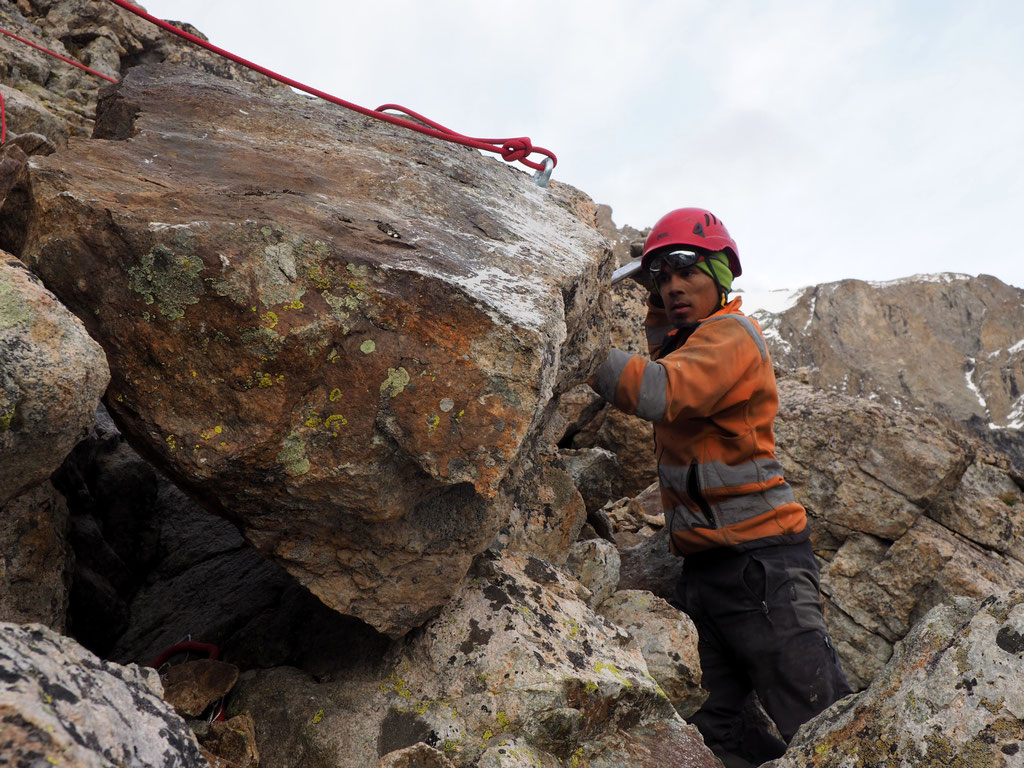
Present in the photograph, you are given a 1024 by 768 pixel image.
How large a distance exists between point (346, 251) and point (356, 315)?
299 millimetres

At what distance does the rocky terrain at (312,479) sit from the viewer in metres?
2.55

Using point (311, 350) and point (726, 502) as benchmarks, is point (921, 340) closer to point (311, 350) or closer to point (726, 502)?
point (726, 502)

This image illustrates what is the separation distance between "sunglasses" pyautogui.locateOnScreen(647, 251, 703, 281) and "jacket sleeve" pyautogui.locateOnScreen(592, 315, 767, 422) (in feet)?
2.56

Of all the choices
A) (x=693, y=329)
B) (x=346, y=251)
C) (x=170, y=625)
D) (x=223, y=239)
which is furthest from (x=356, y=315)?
(x=693, y=329)

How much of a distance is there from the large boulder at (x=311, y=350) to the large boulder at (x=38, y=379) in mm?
405

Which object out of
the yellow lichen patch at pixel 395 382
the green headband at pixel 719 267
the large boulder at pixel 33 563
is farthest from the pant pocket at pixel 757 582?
the large boulder at pixel 33 563

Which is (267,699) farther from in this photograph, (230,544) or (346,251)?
(346,251)

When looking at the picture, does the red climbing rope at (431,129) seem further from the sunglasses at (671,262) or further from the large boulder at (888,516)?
the large boulder at (888,516)

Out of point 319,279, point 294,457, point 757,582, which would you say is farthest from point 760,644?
point 319,279

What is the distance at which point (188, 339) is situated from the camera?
3.00 meters

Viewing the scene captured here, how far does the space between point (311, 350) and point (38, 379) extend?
0.99 metres

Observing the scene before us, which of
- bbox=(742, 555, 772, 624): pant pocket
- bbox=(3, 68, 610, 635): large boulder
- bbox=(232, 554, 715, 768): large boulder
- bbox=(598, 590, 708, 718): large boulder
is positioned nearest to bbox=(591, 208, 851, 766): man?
bbox=(742, 555, 772, 624): pant pocket

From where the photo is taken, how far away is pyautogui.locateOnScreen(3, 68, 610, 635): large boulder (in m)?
2.96

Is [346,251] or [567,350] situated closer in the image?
[346,251]
